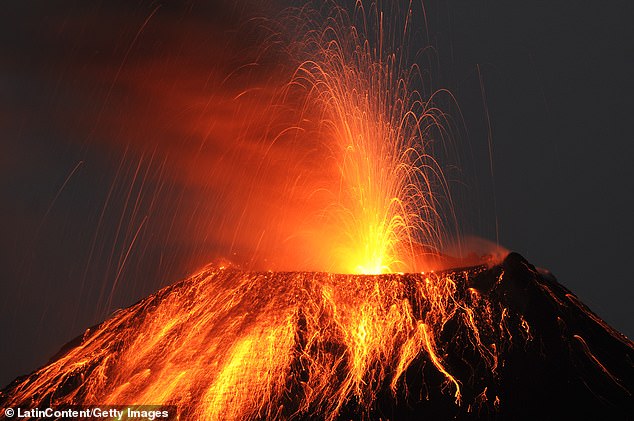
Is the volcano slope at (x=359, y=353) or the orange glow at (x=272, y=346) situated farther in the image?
the orange glow at (x=272, y=346)

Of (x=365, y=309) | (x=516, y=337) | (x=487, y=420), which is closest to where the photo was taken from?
(x=487, y=420)

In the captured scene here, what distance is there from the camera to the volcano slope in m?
16.7

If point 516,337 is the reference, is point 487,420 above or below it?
below

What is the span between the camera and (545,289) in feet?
65.6

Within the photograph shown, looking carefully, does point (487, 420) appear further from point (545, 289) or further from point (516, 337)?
point (545, 289)

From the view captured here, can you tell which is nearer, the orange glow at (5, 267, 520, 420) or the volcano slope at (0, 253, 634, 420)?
the volcano slope at (0, 253, 634, 420)

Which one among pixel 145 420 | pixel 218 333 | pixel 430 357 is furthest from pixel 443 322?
pixel 145 420

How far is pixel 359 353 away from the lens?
59.9 ft

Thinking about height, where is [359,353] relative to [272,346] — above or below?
above

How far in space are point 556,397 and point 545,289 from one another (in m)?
4.14

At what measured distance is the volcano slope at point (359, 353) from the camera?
656 inches

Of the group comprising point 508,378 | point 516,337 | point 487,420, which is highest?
point 516,337

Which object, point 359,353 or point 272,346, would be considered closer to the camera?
point 359,353

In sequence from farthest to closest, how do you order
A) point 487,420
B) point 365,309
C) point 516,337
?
point 365,309
point 516,337
point 487,420
